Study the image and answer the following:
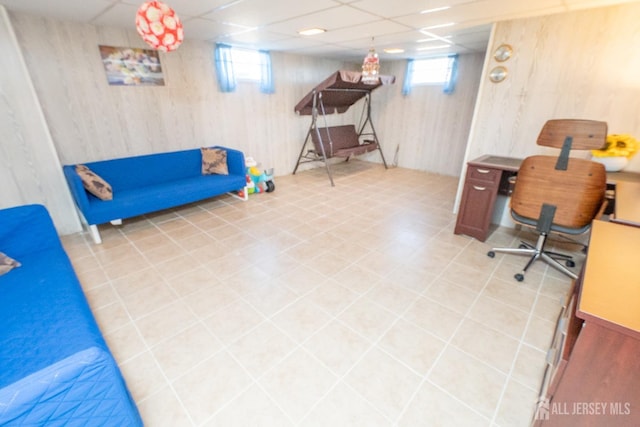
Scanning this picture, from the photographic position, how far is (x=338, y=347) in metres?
1.71

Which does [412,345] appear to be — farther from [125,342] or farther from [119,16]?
[119,16]

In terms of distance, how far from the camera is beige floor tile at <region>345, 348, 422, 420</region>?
54.7 inches

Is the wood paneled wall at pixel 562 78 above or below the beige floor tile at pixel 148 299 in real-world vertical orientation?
above

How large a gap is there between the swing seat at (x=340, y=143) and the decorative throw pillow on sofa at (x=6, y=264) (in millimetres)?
3999

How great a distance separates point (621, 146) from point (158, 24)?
3.62 metres

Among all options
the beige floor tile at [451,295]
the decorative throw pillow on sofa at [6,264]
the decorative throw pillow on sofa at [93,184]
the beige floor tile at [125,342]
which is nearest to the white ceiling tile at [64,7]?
the decorative throw pillow on sofa at [93,184]

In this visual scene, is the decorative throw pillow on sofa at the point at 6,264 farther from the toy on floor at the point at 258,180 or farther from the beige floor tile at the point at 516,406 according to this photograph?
the beige floor tile at the point at 516,406

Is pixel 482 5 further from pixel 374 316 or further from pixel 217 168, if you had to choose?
pixel 217 168

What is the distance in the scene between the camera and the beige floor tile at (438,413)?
1.31m

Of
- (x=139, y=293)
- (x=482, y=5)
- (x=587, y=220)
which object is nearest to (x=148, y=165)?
(x=139, y=293)

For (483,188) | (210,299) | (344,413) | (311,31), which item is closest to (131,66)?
(311,31)

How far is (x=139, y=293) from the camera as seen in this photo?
7.09 ft

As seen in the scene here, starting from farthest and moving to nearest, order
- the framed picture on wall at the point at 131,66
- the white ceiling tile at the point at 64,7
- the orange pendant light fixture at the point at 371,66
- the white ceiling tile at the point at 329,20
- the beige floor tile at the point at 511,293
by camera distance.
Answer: the orange pendant light fixture at the point at 371,66 → the framed picture on wall at the point at 131,66 → the white ceiling tile at the point at 329,20 → the white ceiling tile at the point at 64,7 → the beige floor tile at the point at 511,293

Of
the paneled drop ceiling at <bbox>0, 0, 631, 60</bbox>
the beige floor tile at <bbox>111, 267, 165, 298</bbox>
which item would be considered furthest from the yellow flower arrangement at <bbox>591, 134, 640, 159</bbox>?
the beige floor tile at <bbox>111, 267, 165, 298</bbox>
